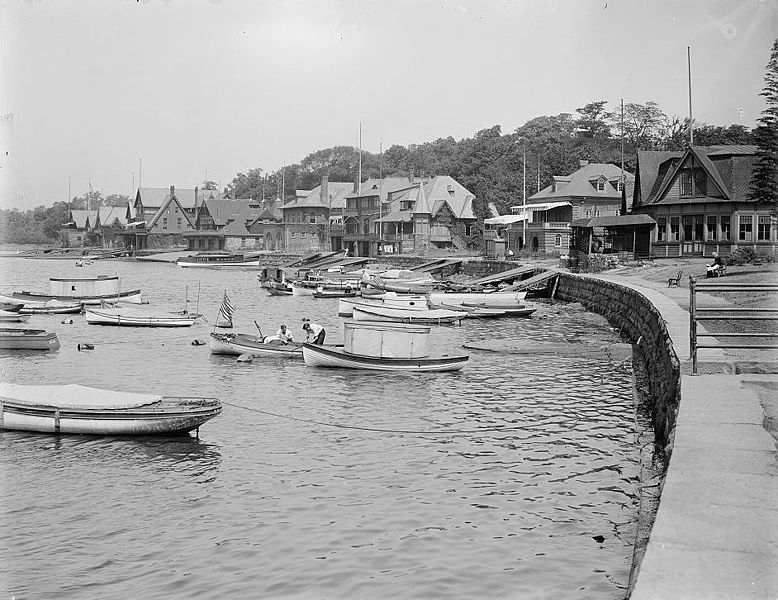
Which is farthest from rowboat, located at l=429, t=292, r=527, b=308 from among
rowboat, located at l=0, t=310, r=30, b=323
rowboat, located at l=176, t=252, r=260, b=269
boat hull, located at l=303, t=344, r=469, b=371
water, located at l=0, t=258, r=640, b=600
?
rowboat, located at l=176, t=252, r=260, b=269

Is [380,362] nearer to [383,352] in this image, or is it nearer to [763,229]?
[383,352]

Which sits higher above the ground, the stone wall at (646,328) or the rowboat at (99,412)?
the stone wall at (646,328)

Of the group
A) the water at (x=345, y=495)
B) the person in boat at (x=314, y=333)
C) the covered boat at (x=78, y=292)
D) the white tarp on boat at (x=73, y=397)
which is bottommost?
the water at (x=345, y=495)

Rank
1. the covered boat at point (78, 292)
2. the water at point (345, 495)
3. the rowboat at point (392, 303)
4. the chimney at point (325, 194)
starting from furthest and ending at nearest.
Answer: the chimney at point (325, 194) → the covered boat at point (78, 292) → the rowboat at point (392, 303) → the water at point (345, 495)

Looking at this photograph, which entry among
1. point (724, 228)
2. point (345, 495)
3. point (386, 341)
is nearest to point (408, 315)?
point (386, 341)

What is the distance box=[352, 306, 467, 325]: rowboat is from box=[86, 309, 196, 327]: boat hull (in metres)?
9.22

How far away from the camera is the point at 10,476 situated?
59.8 feet

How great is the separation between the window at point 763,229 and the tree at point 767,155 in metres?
2.11

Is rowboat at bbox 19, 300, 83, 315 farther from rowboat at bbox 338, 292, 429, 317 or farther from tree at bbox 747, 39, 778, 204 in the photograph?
tree at bbox 747, 39, 778, 204

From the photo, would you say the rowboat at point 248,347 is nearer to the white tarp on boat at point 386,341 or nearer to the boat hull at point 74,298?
the white tarp on boat at point 386,341

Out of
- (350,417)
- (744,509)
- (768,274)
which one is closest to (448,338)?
(768,274)

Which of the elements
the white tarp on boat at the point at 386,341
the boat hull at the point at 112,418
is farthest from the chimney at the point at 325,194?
the boat hull at the point at 112,418

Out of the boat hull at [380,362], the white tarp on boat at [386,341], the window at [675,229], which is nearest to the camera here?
the boat hull at [380,362]

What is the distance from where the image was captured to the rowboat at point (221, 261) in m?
130
